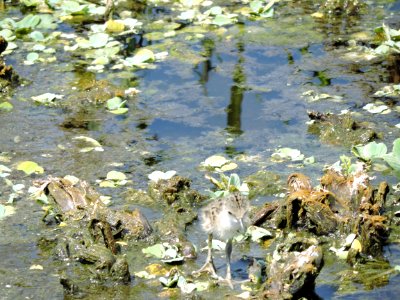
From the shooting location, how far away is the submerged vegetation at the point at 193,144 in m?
5.96

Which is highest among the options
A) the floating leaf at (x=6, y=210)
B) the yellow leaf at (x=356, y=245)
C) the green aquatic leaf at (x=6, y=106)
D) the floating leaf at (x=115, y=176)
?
the yellow leaf at (x=356, y=245)

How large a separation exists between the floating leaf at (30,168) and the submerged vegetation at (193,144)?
1 cm

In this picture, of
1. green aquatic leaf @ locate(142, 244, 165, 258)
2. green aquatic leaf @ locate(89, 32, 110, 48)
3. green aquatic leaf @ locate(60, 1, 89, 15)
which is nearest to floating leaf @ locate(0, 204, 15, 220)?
green aquatic leaf @ locate(142, 244, 165, 258)

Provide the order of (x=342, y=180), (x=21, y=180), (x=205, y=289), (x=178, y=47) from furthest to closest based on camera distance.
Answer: (x=178, y=47)
(x=21, y=180)
(x=342, y=180)
(x=205, y=289)

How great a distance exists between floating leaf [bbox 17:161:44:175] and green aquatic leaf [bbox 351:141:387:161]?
2.62 m

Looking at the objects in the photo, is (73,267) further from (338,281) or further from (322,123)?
(322,123)

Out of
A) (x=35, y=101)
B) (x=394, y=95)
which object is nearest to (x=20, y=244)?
(x=35, y=101)

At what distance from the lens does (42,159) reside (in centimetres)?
776

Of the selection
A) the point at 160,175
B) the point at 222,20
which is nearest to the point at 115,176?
the point at 160,175

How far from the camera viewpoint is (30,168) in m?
7.46

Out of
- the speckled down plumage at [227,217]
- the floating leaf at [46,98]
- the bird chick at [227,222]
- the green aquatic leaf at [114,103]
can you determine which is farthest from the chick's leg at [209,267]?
the floating leaf at [46,98]

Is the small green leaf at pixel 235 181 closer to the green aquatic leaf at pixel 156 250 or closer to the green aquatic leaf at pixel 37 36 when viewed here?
the green aquatic leaf at pixel 156 250

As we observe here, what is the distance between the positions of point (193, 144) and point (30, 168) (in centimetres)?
144

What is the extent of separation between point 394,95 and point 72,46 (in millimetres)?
3754
